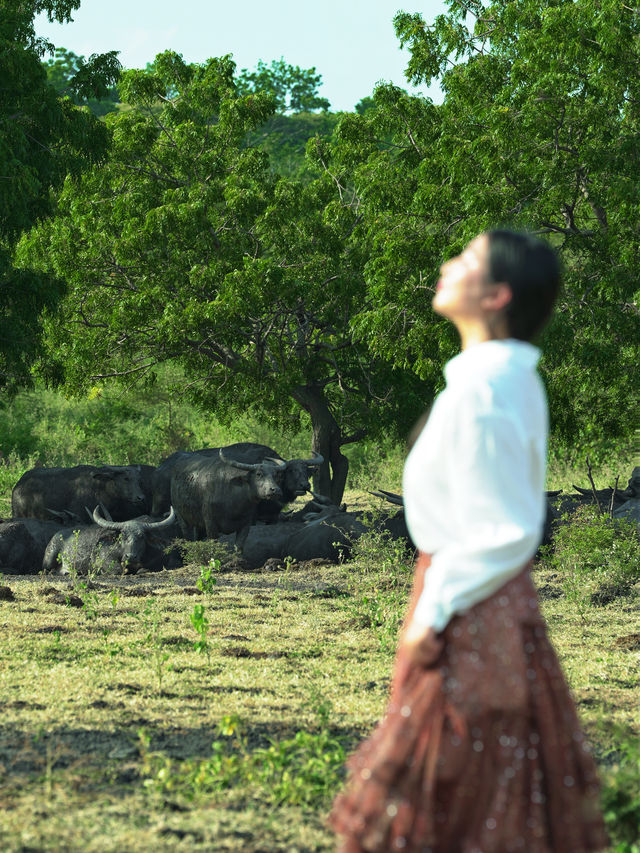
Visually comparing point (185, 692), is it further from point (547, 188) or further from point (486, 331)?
point (547, 188)

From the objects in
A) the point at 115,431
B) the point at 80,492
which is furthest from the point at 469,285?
the point at 115,431

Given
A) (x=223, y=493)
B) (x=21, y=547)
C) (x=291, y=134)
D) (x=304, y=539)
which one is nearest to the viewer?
(x=21, y=547)

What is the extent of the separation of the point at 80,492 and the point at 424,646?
12.5 m

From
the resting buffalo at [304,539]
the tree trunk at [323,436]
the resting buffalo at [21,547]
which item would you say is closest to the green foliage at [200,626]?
the resting buffalo at [304,539]

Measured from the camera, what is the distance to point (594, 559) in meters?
10.0

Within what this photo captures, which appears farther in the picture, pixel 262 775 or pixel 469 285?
pixel 262 775

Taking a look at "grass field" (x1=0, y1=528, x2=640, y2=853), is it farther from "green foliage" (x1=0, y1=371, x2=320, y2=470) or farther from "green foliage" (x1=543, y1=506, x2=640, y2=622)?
"green foliage" (x1=0, y1=371, x2=320, y2=470)

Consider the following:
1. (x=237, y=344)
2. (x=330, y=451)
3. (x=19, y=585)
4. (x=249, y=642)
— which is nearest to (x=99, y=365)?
(x=237, y=344)

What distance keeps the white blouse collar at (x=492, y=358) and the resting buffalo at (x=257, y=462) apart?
1107 cm

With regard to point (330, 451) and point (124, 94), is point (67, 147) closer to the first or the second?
point (124, 94)

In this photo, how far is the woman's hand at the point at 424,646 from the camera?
2.35m

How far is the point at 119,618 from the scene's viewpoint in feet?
27.4

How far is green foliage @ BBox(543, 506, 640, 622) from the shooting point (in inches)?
365

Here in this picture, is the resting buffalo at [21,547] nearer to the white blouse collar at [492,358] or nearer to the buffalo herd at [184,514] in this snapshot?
the buffalo herd at [184,514]
